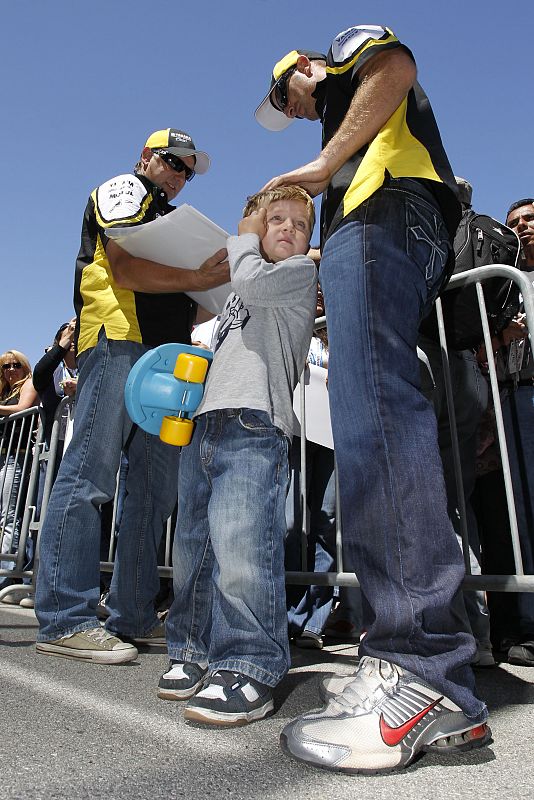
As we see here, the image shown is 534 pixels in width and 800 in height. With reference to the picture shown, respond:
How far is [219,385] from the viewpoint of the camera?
1.90m

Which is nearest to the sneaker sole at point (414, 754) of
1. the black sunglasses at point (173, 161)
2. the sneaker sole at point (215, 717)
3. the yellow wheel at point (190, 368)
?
the sneaker sole at point (215, 717)

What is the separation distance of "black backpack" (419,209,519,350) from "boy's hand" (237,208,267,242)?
34.1 inches

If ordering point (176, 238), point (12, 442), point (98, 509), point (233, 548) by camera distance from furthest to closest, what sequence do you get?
point (12, 442), point (98, 509), point (176, 238), point (233, 548)

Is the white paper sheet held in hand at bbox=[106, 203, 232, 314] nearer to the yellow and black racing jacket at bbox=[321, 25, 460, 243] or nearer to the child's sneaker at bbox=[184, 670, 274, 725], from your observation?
the yellow and black racing jacket at bbox=[321, 25, 460, 243]

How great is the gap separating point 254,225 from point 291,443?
71 cm

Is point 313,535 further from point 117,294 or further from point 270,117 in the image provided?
point 270,117

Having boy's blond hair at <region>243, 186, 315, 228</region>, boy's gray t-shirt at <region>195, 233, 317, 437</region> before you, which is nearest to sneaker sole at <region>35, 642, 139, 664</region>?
boy's gray t-shirt at <region>195, 233, 317, 437</region>

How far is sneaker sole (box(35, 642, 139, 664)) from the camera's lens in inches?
87.4

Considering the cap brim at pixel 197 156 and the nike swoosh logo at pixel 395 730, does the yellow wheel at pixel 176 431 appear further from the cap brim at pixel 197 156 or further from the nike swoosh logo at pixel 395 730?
the cap brim at pixel 197 156

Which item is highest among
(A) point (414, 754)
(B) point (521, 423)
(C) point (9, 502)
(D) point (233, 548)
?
(B) point (521, 423)

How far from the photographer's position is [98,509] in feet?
8.12

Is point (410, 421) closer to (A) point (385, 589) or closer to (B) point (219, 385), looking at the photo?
(A) point (385, 589)

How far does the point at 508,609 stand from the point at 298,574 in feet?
3.25

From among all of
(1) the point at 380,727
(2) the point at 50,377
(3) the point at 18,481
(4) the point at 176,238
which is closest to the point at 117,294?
(4) the point at 176,238
